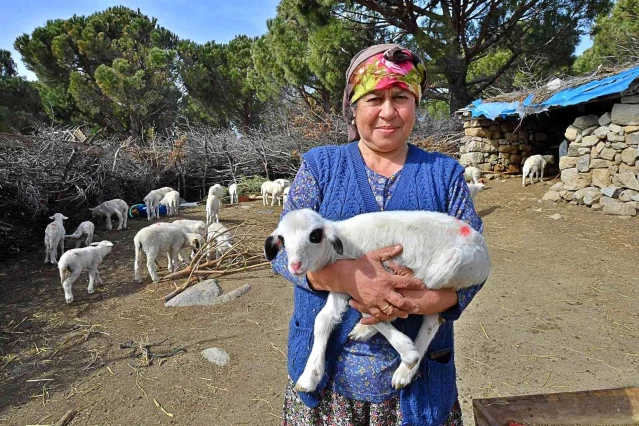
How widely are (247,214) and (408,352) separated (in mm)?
10098

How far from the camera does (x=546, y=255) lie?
680 cm

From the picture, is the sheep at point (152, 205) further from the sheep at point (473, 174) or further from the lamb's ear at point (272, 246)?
the lamb's ear at point (272, 246)

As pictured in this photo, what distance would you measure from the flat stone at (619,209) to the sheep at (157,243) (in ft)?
29.3

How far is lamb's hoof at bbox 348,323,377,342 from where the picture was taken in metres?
1.51

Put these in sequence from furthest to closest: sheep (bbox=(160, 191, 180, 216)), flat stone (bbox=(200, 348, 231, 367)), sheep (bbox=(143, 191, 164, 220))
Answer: sheep (bbox=(160, 191, 180, 216)) < sheep (bbox=(143, 191, 164, 220)) < flat stone (bbox=(200, 348, 231, 367))

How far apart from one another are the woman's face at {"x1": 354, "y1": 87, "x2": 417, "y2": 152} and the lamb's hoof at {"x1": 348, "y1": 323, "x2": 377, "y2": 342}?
726 mm

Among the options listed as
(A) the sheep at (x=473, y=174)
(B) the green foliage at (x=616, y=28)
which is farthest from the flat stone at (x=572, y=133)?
(B) the green foliage at (x=616, y=28)

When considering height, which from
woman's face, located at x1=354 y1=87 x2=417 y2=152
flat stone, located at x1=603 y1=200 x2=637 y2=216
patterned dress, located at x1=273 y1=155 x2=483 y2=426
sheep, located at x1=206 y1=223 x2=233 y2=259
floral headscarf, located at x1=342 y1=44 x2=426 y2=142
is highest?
floral headscarf, located at x1=342 y1=44 x2=426 y2=142

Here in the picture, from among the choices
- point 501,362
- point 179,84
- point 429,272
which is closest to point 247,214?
point 501,362

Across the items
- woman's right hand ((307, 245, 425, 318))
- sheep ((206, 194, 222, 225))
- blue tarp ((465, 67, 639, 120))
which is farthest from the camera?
sheep ((206, 194, 222, 225))

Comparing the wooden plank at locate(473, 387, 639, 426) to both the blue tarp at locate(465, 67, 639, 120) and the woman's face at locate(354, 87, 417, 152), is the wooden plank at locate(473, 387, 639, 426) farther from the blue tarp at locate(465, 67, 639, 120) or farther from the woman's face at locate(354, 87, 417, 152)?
the blue tarp at locate(465, 67, 639, 120)

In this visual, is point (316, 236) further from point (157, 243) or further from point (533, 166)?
point (533, 166)

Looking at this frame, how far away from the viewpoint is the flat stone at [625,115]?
321 inches

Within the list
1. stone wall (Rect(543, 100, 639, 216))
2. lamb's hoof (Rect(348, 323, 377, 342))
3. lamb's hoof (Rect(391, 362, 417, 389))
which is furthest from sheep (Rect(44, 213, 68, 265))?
stone wall (Rect(543, 100, 639, 216))
